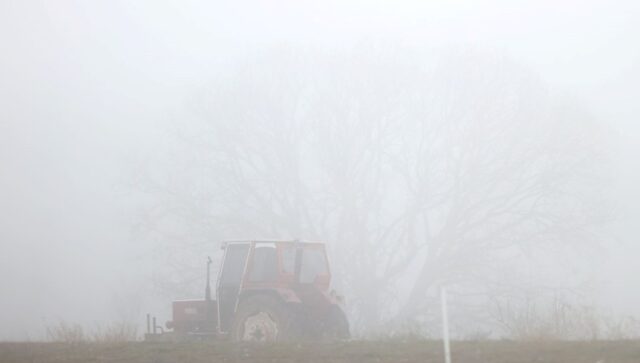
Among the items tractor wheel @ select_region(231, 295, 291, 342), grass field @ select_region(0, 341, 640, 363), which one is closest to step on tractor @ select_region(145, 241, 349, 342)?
tractor wheel @ select_region(231, 295, 291, 342)

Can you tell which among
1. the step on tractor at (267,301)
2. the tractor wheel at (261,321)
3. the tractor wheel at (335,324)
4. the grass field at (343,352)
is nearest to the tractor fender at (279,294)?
the step on tractor at (267,301)

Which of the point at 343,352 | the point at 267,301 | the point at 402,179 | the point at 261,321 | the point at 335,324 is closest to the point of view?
the point at 343,352

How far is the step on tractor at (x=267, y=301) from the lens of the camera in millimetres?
16578

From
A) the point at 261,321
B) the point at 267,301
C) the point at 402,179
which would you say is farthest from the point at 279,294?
the point at 402,179

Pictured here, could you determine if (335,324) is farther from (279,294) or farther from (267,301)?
(267,301)

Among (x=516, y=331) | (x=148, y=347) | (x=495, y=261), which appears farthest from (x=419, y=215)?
(x=148, y=347)

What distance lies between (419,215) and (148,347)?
21.7 metres

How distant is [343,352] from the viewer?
1099cm

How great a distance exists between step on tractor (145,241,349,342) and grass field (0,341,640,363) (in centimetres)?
394

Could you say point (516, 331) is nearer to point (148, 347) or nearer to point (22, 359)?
point (148, 347)

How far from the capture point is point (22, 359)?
37.5 ft

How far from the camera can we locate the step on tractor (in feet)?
54.4

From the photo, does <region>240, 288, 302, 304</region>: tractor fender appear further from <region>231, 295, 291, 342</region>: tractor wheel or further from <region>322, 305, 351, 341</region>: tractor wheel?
<region>322, 305, 351, 341</region>: tractor wheel

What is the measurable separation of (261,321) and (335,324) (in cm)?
152
